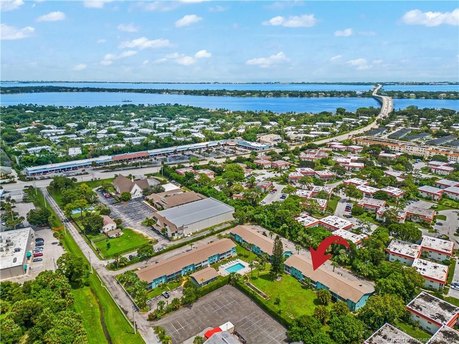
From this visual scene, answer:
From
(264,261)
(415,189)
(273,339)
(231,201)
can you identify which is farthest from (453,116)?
(273,339)

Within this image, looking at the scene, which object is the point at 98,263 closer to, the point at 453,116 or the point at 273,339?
the point at 273,339

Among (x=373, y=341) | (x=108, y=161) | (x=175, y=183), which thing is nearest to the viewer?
(x=373, y=341)

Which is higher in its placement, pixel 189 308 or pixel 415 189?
pixel 415 189

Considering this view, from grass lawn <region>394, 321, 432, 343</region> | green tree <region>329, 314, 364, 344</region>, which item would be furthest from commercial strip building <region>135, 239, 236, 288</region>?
grass lawn <region>394, 321, 432, 343</region>

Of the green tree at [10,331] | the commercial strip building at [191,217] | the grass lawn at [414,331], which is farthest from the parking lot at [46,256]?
the grass lawn at [414,331]

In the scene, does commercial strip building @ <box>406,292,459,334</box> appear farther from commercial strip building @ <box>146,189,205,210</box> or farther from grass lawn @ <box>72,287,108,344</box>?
commercial strip building @ <box>146,189,205,210</box>

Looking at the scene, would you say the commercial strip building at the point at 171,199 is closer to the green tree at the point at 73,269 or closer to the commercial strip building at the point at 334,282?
the green tree at the point at 73,269
